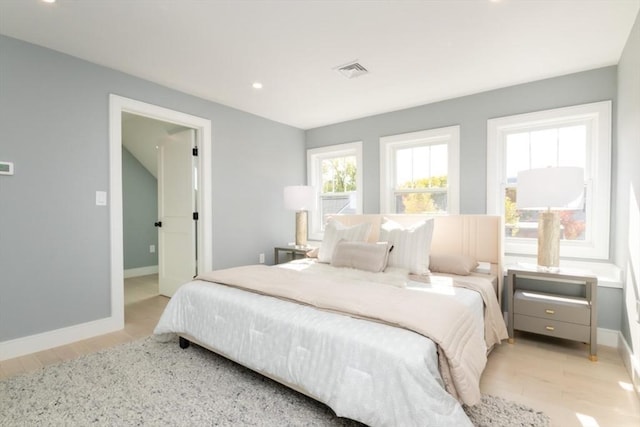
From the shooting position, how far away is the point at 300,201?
405 centimetres

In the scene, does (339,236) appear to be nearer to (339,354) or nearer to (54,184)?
(339,354)

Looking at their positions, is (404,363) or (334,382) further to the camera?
(334,382)

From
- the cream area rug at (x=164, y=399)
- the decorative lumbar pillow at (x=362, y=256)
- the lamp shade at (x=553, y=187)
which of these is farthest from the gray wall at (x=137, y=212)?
the lamp shade at (x=553, y=187)

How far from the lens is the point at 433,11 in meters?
2.00

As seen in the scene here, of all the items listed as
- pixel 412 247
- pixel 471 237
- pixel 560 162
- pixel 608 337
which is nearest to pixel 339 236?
pixel 412 247

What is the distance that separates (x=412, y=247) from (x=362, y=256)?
1.54 ft

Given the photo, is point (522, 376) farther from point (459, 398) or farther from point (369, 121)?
point (369, 121)

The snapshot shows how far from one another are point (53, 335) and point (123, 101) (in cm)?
212

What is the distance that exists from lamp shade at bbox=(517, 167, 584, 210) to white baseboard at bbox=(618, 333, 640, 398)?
3.52ft

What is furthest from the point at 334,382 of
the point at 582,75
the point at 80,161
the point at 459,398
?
the point at 582,75

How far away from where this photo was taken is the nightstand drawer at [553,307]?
2.39 meters

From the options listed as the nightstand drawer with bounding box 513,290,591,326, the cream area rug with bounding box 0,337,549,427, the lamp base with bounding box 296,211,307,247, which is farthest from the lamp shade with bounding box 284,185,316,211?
the nightstand drawer with bounding box 513,290,591,326

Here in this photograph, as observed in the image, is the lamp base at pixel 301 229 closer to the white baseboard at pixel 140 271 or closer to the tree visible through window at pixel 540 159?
the tree visible through window at pixel 540 159

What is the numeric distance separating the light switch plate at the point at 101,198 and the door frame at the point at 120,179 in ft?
0.15
